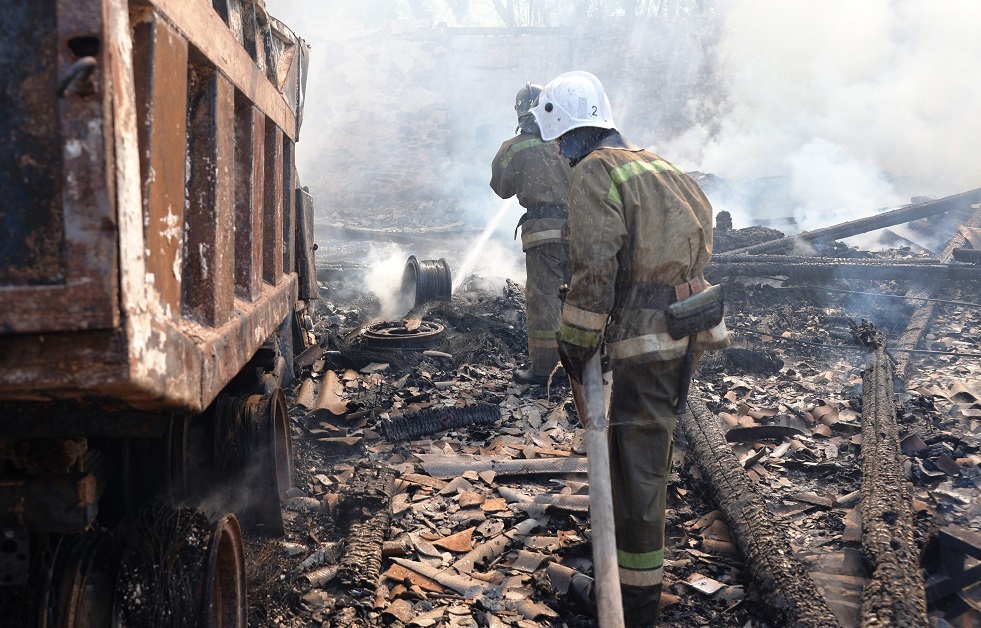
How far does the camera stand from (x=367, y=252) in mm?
15992

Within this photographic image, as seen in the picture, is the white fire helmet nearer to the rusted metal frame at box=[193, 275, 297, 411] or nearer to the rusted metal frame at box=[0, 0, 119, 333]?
the rusted metal frame at box=[193, 275, 297, 411]

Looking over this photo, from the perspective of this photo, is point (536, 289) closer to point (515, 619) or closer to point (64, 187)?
point (515, 619)

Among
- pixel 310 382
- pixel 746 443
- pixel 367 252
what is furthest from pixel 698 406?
pixel 367 252

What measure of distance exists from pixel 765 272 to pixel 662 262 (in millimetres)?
8570

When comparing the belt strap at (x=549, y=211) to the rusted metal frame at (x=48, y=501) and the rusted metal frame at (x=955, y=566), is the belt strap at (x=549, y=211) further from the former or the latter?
the rusted metal frame at (x=48, y=501)

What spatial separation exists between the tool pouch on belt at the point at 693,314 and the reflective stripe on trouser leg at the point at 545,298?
3302mm

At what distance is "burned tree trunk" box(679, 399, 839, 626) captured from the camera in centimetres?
308

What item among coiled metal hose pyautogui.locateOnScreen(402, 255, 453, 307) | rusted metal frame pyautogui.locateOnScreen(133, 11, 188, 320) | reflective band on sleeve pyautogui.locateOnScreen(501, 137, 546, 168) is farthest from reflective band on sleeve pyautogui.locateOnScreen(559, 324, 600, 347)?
coiled metal hose pyautogui.locateOnScreen(402, 255, 453, 307)

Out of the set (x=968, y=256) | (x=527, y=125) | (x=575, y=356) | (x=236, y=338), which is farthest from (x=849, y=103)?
(x=236, y=338)

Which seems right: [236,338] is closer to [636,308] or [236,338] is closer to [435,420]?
[636,308]

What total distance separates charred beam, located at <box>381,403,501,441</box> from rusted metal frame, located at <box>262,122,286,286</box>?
75.7 inches

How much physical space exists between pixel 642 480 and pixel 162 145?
7.77 ft

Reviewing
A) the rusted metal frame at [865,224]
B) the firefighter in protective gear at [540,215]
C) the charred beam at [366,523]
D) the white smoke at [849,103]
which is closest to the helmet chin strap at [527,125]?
the firefighter in protective gear at [540,215]

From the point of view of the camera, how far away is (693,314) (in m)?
3.21
